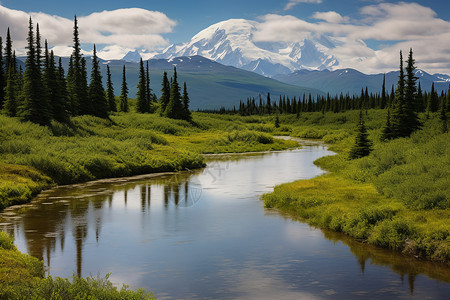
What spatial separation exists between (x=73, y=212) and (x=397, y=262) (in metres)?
17.8

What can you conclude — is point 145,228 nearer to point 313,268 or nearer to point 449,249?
point 313,268

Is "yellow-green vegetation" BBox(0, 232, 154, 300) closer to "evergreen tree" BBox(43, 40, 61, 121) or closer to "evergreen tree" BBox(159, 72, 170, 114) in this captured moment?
"evergreen tree" BBox(43, 40, 61, 121)

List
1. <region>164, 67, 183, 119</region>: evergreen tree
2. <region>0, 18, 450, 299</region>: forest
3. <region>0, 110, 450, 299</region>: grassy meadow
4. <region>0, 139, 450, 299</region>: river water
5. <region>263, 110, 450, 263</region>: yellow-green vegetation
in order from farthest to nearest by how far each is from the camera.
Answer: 1. <region>164, 67, 183, 119</region>: evergreen tree
2. <region>263, 110, 450, 263</region>: yellow-green vegetation
3. <region>0, 18, 450, 299</region>: forest
4. <region>0, 139, 450, 299</region>: river water
5. <region>0, 110, 450, 299</region>: grassy meadow

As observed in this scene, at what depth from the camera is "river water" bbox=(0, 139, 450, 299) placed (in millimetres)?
14547

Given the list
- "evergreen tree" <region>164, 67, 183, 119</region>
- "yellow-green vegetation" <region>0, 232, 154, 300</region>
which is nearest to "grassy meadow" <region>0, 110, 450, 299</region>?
"yellow-green vegetation" <region>0, 232, 154, 300</region>

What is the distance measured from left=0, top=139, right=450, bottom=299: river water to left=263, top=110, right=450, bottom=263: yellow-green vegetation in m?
0.76

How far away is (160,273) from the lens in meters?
15.9

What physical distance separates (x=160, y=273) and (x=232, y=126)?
86.3 meters

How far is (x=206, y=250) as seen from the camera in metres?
18.7

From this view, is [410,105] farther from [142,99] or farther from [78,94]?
[142,99]

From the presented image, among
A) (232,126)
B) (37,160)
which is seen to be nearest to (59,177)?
(37,160)

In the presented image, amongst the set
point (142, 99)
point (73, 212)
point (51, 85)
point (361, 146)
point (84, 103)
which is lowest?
point (73, 212)

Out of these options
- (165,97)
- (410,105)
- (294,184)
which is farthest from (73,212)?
(165,97)

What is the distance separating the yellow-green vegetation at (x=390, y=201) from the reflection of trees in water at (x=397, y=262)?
16.8 inches
